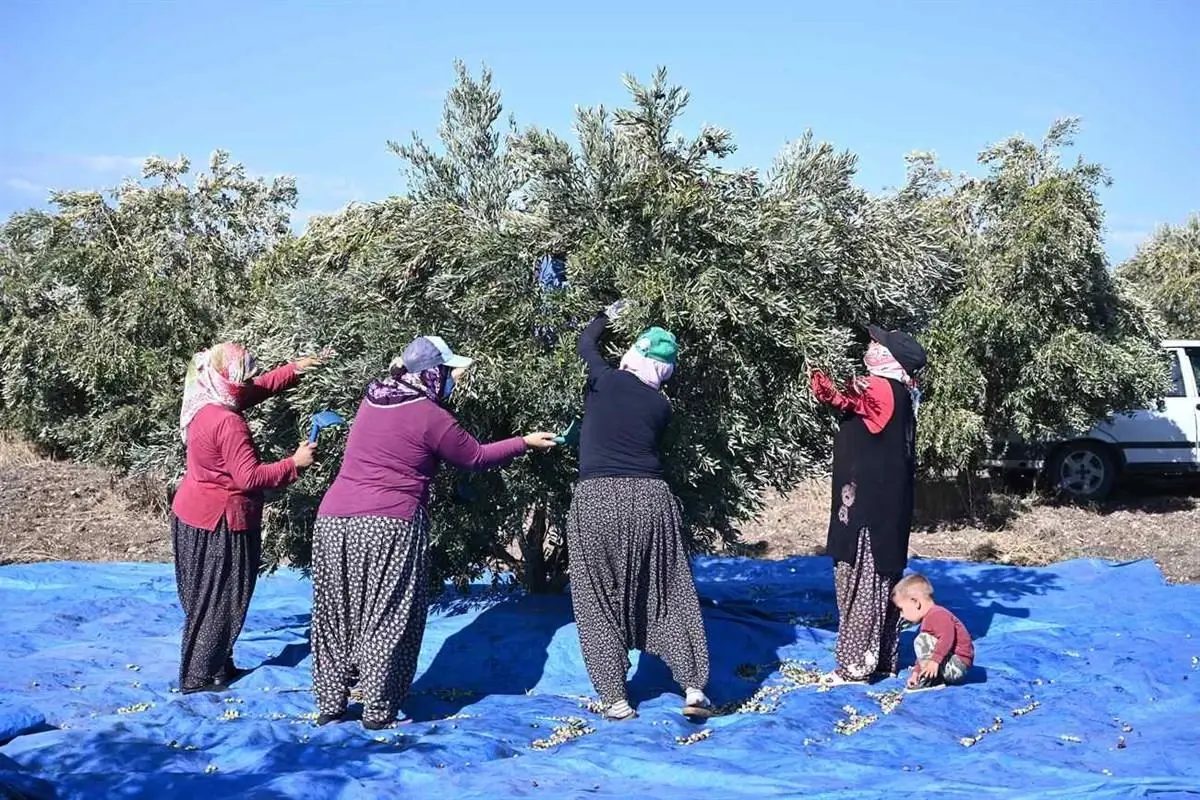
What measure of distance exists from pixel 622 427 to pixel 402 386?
3.10ft

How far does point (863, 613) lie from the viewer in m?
5.68

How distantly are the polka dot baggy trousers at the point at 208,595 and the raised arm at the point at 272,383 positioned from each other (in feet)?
1.96

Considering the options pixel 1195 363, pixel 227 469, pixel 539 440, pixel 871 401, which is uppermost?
pixel 1195 363

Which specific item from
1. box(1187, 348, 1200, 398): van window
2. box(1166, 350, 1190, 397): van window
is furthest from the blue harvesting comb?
box(1187, 348, 1200, 398): van window

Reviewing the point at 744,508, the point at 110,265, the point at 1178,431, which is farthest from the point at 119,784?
the point at 1178,431

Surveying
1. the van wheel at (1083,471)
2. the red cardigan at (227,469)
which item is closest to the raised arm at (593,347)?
the red cardigan at (227,469)

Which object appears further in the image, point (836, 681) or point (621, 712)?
point (836, 681)

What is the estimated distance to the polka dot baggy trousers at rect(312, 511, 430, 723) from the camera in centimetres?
497

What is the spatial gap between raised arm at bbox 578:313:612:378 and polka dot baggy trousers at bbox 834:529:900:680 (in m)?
1.52

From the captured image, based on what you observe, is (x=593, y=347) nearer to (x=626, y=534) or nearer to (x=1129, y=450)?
(x=626, y=534)

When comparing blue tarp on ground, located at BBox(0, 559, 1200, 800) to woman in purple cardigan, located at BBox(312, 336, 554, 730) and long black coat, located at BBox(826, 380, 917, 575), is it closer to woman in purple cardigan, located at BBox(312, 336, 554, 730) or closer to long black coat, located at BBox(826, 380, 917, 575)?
woman in purple cardigan, located at BBox(312, 336, 554, 730)

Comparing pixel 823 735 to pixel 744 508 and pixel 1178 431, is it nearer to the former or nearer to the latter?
pixel 744 508

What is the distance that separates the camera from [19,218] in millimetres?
11000

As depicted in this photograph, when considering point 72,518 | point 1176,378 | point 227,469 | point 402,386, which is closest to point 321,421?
point 402,386
